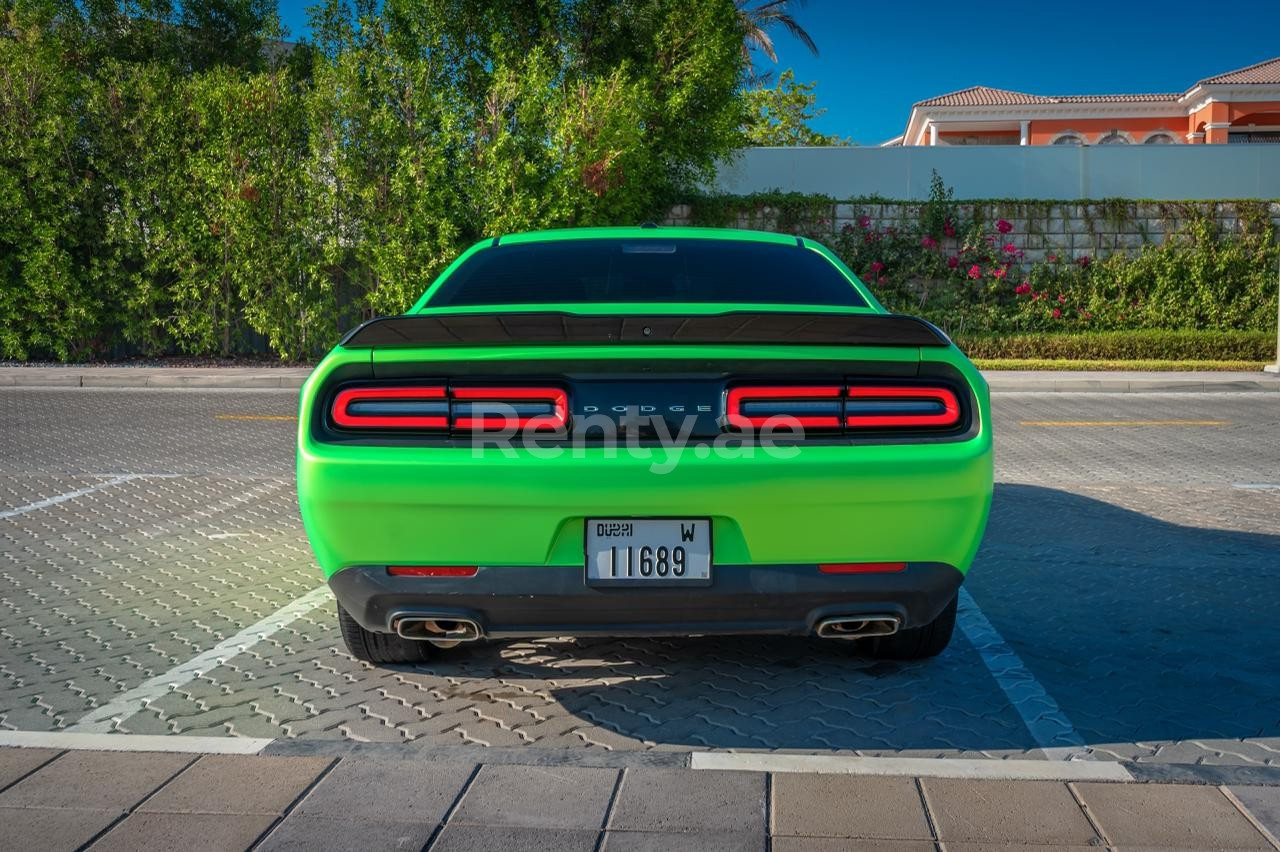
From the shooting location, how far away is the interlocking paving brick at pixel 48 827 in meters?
2.62

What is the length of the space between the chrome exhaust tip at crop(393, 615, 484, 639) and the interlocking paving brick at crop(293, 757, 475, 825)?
14.4 inches

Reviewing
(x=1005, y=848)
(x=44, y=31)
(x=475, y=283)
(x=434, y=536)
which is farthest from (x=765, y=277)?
Answer: (x=44, y=31)

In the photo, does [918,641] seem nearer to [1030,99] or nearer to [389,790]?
[389,790]

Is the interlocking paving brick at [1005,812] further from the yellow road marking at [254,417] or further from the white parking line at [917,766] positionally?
the yellow road marking at [254,417]

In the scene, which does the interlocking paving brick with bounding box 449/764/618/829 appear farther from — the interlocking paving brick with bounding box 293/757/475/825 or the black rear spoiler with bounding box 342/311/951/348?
the black rear spoiler with bounding box 342/311/951/348

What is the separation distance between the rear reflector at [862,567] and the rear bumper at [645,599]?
0.01 metres

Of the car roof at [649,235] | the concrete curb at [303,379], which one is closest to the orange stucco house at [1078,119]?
the concrete curb at [303,379]

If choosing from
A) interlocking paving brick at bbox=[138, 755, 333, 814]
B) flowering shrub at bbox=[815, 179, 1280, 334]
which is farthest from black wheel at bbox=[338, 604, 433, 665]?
flowering shrub at bbox=[815, 179, 1280, 334]

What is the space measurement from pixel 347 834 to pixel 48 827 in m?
0.72

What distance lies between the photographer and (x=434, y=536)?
10.4 feet

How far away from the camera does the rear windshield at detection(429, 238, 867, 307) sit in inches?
176

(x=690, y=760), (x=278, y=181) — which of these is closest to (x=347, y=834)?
(x=690, y=760)

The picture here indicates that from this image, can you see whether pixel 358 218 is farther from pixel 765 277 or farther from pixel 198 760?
pixel 198 760

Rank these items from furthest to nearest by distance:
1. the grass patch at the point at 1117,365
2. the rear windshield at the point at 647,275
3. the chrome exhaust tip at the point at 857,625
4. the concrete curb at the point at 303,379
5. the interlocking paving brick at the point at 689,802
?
the grass patch at the point at 1117,365 < the concrete curb at the point at 303,379 < the rear windshield at the point at 647,275 < the chrome exhaust tip at the point at 857,625 < the interlocking paving brick at the point at 689,802
